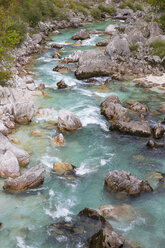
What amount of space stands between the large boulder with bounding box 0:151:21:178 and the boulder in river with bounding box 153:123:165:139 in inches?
402

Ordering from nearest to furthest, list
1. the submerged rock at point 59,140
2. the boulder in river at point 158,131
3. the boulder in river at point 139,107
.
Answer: the submerged rock at point 59,140, the boulder in river at point 158,131, the boulder in river at point 139,107

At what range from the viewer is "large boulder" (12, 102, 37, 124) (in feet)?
73.2

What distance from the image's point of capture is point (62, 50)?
142 feet

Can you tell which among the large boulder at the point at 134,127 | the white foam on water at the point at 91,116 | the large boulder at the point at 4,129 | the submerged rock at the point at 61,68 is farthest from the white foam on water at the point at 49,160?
the submerged rock at the point at 61,68

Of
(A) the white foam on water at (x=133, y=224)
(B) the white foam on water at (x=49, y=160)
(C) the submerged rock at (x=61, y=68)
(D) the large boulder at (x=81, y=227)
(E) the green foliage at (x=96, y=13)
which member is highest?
(E) the green foliage at (x=96, y=13)

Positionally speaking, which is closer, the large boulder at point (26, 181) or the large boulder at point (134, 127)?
the large boulder at point (26, 181)

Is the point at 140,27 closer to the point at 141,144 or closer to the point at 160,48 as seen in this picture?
the point at 160,48

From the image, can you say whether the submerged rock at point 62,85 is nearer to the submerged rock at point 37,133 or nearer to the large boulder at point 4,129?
the submerged rock at point 37,133

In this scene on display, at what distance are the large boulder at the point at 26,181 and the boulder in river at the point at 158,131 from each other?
9.24 meters

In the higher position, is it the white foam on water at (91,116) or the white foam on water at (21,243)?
the white foam on water at (91,116)

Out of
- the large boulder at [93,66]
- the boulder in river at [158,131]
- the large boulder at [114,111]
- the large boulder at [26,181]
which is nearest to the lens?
the large boulder at [26,181]

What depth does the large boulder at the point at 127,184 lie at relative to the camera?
15.0 m

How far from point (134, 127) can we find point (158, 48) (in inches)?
766

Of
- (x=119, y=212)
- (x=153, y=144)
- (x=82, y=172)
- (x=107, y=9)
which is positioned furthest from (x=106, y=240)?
(x=107, y=9)
